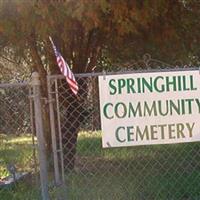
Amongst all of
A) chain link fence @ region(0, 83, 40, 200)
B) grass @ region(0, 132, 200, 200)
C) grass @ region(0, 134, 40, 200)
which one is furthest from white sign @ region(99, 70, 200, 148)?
chain link fence @ region(0, 83, 40, 200)

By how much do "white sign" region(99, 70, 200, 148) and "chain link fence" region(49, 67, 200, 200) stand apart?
35.7 inches

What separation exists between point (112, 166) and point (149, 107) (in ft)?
13.5

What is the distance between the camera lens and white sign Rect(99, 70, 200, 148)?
14.8ft

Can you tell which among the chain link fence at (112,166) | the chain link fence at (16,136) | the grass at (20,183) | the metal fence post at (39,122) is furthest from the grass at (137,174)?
the metal fence post at (39,122)

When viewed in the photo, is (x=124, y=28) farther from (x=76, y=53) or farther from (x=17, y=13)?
(x=76, y=53)

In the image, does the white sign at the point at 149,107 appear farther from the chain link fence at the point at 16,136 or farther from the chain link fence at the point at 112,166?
the chain link fence at the point at 16,136

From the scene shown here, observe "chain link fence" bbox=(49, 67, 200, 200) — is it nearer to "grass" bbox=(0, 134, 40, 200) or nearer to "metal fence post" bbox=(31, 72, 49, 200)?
"grass" bbox=(0, 134, 40, 200)

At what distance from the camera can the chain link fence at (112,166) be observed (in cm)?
633

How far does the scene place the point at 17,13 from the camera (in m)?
6.62

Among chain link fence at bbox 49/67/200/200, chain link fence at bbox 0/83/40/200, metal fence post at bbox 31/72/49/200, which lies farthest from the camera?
chain link fence at bbox 0/83/40/200

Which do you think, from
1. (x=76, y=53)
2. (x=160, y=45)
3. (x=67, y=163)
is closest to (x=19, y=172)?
(x=67, y=163)

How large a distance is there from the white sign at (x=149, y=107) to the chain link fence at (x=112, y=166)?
0.91 metres

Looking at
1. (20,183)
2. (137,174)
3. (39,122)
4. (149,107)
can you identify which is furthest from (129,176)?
(39,122)

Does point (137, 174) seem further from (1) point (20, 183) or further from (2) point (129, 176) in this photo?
(1) point (20, 183)
